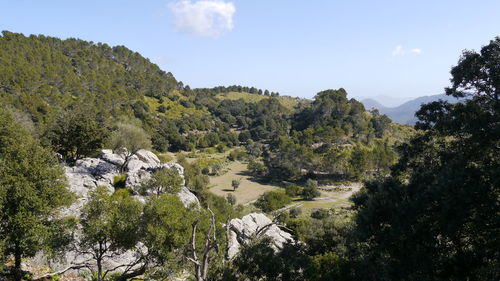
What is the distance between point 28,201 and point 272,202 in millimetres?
48765

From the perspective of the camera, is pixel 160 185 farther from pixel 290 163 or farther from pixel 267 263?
pixel 290 163

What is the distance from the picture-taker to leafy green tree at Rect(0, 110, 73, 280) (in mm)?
16062

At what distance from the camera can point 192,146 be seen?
11606 centimetres

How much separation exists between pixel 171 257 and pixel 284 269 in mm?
6220

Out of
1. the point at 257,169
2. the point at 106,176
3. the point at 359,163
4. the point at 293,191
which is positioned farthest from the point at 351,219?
the point at 257,169

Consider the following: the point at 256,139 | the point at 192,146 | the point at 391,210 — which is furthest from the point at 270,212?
the point at 256,139

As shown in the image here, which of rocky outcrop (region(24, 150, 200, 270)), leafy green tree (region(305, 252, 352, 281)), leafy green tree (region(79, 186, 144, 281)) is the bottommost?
leafy green tree (region(305, 252, 352, 281))

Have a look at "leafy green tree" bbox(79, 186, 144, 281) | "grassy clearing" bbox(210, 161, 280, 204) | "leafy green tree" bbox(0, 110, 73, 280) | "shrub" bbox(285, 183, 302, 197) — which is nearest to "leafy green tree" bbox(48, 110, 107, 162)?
"leafy green tree" bbox(0, 110, 73, 280)

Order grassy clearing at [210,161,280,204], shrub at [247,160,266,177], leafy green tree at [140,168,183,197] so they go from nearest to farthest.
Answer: leafy green tree at [140,168,183,197] → grassy clearing at [210,161,280,204] → shrub at [247,160,266,177]

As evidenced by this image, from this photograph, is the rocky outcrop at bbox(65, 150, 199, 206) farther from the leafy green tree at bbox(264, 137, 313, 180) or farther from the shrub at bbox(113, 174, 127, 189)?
the leafy green tree at bbox(264, 137, 313, 180)

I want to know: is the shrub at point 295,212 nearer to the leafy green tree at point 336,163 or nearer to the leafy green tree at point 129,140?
the leafy green tree at point 129,140

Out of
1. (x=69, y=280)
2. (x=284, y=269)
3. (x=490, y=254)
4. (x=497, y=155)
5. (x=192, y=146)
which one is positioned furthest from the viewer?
(x=192, y=146)

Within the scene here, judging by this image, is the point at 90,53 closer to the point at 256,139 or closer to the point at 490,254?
the point at 256,139

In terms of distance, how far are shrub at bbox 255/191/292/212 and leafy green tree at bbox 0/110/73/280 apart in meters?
45.6
